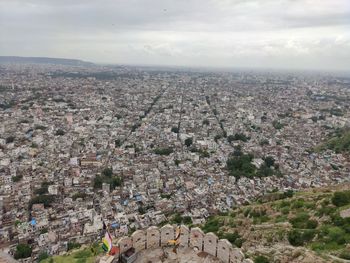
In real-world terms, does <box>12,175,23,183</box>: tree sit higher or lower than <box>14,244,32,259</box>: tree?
higher

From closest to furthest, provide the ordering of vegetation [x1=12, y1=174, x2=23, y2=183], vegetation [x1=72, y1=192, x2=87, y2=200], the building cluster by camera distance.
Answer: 1. the building cluster
2. vegetation [x1=72, y1=192, x2=87, y2=200]
3. vegetation [x1=12, y1=174, x2=23, y2=183]

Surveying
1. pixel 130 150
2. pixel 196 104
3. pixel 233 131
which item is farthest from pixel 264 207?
pixel 196 104

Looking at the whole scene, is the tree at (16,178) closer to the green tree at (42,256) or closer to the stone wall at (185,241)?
the green tree at (42,256)

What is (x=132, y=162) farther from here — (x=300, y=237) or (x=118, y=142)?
(x=300, y=237)

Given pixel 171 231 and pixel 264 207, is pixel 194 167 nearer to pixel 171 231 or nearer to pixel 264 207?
pixel 264 207

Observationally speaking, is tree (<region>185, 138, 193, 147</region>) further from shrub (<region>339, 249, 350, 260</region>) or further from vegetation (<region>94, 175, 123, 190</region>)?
shrub (<region>339, 249, 350, 260</region>)

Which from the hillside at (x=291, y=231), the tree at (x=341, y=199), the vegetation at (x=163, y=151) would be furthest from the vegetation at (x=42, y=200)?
the tree at (x=341, y=199)

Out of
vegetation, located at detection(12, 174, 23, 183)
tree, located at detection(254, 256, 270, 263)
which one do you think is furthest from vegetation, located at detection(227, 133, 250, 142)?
tree, located at detection(254, 256, 270, 263)
